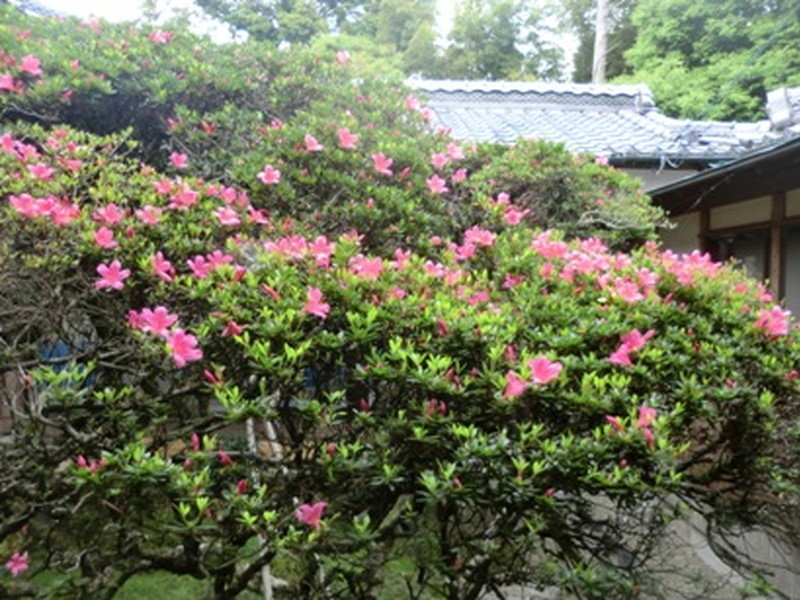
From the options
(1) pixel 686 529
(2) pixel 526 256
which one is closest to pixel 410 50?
(1) pixel 686 529

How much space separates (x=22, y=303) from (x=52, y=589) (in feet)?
2.89

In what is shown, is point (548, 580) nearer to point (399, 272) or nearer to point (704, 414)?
point (704, 414)

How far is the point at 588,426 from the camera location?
1683mm

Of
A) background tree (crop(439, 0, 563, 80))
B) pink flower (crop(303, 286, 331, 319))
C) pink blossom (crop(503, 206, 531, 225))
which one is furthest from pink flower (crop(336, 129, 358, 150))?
background tree (crop(439, 0, 563, 80))

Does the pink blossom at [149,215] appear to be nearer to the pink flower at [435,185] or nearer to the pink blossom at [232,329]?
the pink blossom at [232,329]

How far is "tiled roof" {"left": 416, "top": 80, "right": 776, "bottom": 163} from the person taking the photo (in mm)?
6301

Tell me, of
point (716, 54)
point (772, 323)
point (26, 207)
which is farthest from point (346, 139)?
point (716, 54)

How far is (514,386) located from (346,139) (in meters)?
1.75

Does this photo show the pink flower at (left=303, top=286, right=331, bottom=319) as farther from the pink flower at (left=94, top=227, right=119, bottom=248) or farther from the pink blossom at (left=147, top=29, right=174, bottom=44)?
the pink blossom at (left=147, top=29, right=174, bottom=44)

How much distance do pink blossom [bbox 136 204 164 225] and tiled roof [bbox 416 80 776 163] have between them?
4346mm

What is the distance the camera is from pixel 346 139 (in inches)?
117

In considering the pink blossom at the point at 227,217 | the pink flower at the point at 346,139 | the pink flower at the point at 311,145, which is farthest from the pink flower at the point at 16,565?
the pink flower at the point at 346,139

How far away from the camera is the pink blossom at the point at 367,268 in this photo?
75.1 inches

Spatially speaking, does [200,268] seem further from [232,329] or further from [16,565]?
[16,565]
